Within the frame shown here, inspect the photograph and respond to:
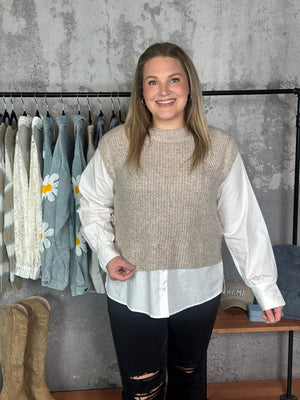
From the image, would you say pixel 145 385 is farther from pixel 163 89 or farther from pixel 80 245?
pixel 163 89

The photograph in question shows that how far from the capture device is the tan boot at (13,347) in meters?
2.11

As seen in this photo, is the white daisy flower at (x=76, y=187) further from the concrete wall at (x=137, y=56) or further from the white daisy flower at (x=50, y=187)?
the concrete wall at (x=137, y=56)

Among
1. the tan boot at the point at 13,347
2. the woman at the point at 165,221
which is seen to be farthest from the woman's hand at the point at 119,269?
the tan boot at the point at 13,347

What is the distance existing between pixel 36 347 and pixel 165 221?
1138mm

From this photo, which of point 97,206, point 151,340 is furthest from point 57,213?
point 151,340

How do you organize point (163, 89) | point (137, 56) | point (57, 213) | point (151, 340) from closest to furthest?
point (163, 89)
point (151, 340)
point (57, 213)
point (137, 56)

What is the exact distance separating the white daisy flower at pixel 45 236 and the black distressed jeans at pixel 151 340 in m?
0.57

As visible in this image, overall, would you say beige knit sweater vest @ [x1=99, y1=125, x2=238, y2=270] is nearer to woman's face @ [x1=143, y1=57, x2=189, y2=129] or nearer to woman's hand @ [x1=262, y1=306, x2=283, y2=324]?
woman's face @ [x1=143, y1=57, x2=189, y2=129]

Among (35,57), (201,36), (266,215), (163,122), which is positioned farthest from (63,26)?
(266,215)

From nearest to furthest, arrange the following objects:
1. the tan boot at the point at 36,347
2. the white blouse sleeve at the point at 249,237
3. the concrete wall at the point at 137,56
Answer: the white blouse sleeve at the point at 249,237, the tan boot at the point at 36,347, the concrete wall at the point at 137,56

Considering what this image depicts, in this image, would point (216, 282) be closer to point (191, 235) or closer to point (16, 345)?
point (191, 235)

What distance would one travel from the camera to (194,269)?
165 cm

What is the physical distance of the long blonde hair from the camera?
5.23 feet

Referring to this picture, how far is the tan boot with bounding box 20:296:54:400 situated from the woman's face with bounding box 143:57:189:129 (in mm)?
1238
